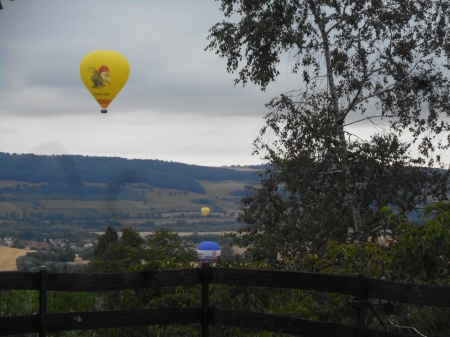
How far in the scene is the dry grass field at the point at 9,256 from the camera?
44438 mm

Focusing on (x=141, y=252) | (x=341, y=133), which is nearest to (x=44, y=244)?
(x=341, y=133)

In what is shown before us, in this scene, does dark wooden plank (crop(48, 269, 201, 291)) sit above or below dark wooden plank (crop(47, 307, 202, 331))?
above

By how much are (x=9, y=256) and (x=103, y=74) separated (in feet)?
49.6

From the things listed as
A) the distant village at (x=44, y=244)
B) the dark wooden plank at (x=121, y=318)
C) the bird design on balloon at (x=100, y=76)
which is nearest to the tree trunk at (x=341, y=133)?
the dark wooden plank at (x=121, y=318)

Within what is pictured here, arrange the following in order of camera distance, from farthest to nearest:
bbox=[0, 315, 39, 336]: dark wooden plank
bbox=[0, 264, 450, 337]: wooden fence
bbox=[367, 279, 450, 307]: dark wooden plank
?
bbox=[0, 315, 39, 336]: dark wooden plank < bbox=[0, 264, 450, 337]: wooden fence < bbox=[367, 279, 450, 307]: dark wooden plank

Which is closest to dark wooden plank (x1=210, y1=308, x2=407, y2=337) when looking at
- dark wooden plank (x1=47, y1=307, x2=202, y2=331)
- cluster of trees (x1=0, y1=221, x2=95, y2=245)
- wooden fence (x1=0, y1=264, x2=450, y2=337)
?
wooden fence (x1=0, y1=264, x2=450, y2=337)

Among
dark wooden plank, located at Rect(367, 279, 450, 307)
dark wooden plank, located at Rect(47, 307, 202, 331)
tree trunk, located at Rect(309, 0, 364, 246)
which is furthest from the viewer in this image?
tree trunk, located at Rect(309, 0, 364, 246)

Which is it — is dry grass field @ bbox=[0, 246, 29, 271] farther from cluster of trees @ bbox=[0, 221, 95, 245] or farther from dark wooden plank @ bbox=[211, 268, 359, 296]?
dark wooden plank @ bbox=[211, 268, 359, 296]

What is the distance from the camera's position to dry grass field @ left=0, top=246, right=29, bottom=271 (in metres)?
44.4

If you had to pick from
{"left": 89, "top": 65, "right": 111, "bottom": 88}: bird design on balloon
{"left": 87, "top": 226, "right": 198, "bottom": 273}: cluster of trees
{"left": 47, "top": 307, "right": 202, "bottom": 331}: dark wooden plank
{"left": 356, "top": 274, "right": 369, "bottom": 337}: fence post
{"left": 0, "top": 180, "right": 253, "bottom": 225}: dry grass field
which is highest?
{"left": 89, "top": 65, "right": 111, "bottom": 88}: bird design on balloon

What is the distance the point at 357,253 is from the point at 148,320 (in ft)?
9.82

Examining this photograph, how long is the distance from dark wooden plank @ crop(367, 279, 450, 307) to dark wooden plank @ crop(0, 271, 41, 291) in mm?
3000

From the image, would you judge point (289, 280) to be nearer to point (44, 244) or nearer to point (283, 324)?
point (283, 324)

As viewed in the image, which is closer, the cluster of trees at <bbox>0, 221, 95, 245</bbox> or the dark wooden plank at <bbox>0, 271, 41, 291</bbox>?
the dark wooden plank at <bbox>0, 271, 41, 291</bbox>
